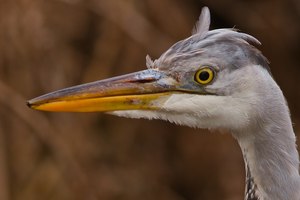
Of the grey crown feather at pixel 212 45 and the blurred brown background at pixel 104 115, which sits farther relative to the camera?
the blurred brown background at pixel 104 115

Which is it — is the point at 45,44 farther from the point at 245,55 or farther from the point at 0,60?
the point at 245,55

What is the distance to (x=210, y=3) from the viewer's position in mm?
6047

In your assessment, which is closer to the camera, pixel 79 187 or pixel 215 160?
pixel 79 187

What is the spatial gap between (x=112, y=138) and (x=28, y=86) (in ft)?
2.89

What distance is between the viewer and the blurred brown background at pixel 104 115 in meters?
5.42

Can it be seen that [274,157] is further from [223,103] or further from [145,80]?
[145,80]

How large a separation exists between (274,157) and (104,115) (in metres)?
3.12

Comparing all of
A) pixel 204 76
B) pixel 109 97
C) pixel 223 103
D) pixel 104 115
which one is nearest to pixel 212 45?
pixel 204 76

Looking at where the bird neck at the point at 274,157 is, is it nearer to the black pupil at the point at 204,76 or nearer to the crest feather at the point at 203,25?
the black pupil at the point at 204,76

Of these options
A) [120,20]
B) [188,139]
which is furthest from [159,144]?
[120,20]

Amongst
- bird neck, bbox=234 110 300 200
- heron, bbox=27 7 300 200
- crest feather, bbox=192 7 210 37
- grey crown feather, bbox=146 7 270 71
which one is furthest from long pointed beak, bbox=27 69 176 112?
bird neck, bbox=234 110 300 200

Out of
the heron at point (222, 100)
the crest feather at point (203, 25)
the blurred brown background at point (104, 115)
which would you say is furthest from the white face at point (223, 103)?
the blurred brown background at point (104, 115)

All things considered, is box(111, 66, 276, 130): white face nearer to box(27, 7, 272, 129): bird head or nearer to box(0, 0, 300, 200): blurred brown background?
box(27, 7, 272, 129): bird head

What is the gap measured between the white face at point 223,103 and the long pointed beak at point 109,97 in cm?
3
